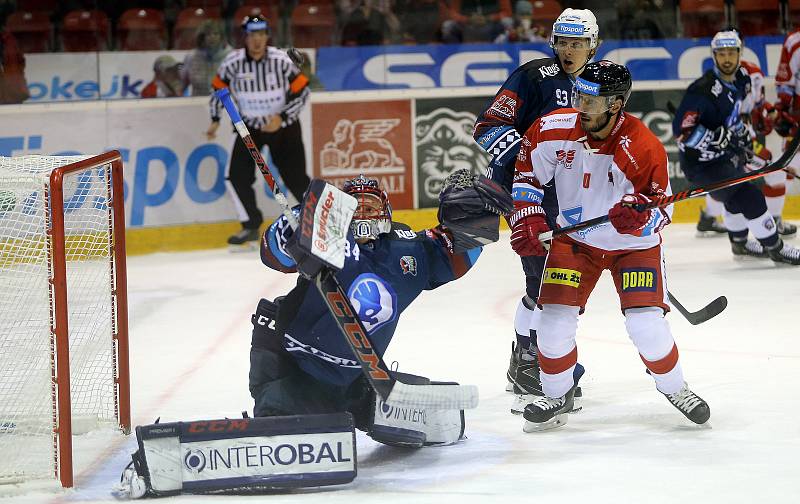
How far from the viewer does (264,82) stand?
293 inches

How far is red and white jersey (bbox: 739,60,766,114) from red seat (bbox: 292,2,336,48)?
8.49ft

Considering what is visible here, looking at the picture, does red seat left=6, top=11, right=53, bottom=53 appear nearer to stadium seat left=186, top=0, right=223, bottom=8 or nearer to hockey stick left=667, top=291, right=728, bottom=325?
stadium seat left=186, top=0, right=223, bottom=8

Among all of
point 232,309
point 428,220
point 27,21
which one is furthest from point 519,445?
point 27,21

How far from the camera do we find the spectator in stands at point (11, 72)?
7.15 metres

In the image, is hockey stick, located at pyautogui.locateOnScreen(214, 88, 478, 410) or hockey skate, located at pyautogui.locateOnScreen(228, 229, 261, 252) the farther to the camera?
hockey skate, located at pyautogui.locateOnScreen(228, 229, 261, 252)

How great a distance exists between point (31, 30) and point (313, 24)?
1666mm

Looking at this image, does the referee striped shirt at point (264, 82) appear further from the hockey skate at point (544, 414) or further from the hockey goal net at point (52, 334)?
the hockey skate at point (544, 414)

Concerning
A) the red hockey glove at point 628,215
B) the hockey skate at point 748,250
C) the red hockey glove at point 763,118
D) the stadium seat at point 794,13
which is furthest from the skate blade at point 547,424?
the stadium seat at point 794,13

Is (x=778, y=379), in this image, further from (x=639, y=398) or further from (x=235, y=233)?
(x=235, y=233)

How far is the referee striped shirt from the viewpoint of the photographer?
741cm

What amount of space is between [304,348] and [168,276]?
3.57 meters

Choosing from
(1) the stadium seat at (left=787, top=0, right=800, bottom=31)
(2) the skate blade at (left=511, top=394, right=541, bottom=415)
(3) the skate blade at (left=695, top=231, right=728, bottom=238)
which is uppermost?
(1) the stadium seat at (left=787, top=0, right=800, bottom=31)

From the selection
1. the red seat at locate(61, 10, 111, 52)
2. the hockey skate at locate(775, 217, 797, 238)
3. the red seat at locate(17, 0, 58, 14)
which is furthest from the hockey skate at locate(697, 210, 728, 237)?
the red seat at locate(17, 0, 58, 14)

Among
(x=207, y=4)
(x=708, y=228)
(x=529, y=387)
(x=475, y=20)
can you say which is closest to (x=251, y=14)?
(x=207, y=4)
